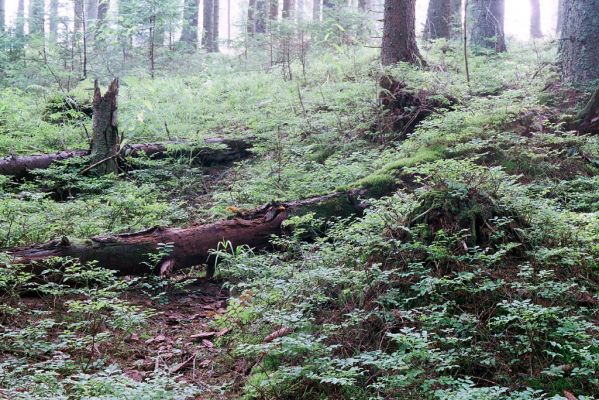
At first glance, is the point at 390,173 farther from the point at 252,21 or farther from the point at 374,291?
the point at 252,21

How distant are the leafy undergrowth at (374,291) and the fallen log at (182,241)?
0.21 m

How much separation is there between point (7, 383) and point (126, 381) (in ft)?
2.86

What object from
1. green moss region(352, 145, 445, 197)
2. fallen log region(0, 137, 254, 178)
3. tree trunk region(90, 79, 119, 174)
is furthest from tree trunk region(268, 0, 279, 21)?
green moss region(352, 145, 445, 197)

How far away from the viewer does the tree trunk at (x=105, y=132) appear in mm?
9484

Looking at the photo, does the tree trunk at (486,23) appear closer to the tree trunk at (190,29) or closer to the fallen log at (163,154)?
the fallen log at (163,154)

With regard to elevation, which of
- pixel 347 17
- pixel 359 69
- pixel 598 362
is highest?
pixel 347 17

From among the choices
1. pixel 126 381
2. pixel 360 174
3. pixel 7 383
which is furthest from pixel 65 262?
pixel 360 174

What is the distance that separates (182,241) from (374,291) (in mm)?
2778

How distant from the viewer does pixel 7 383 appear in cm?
350

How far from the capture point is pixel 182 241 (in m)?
6.34

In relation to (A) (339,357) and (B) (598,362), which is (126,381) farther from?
(B) (598,362)

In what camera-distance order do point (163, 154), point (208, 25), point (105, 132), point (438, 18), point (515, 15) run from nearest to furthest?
point (105, 132)
point (163, 154)
point (438, 18)
point (208, 25)
point (515, 15)

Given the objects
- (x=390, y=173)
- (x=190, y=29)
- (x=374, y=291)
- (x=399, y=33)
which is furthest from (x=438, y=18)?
(x=374, y=291)

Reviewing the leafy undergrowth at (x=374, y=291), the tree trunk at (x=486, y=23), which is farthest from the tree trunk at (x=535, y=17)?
the leafy undergrowth at (x=374, y=291)
